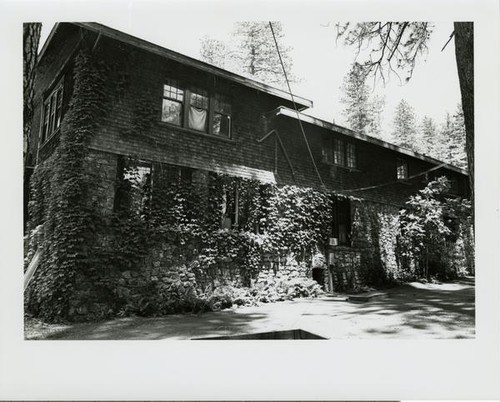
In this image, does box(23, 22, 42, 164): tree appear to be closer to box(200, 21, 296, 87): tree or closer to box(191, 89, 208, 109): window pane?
box(200, 21, 296, 87): tree

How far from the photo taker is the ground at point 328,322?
487 centimetres

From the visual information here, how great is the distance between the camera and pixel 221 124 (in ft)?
27.6

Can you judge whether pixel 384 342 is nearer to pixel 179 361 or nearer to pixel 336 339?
pixel 336 339

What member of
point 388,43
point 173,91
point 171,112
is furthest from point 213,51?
point 388,43

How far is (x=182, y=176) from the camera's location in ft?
24.7

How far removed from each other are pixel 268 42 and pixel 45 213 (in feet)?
14.2

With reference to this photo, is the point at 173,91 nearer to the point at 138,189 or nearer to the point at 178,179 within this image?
the point at 178,179

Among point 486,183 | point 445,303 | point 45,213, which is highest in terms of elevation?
point 486,183

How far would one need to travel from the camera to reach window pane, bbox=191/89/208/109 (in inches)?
312

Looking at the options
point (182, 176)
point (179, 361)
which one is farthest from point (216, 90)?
point (179, 361)

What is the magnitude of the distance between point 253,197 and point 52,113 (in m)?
4.47

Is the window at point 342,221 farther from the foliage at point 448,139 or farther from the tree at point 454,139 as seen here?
the tree at point 454,139

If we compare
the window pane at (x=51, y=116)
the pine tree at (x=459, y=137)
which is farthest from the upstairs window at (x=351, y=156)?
the window pane at (x=51, y=116)

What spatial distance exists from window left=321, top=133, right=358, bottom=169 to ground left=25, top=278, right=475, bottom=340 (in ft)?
14.6
